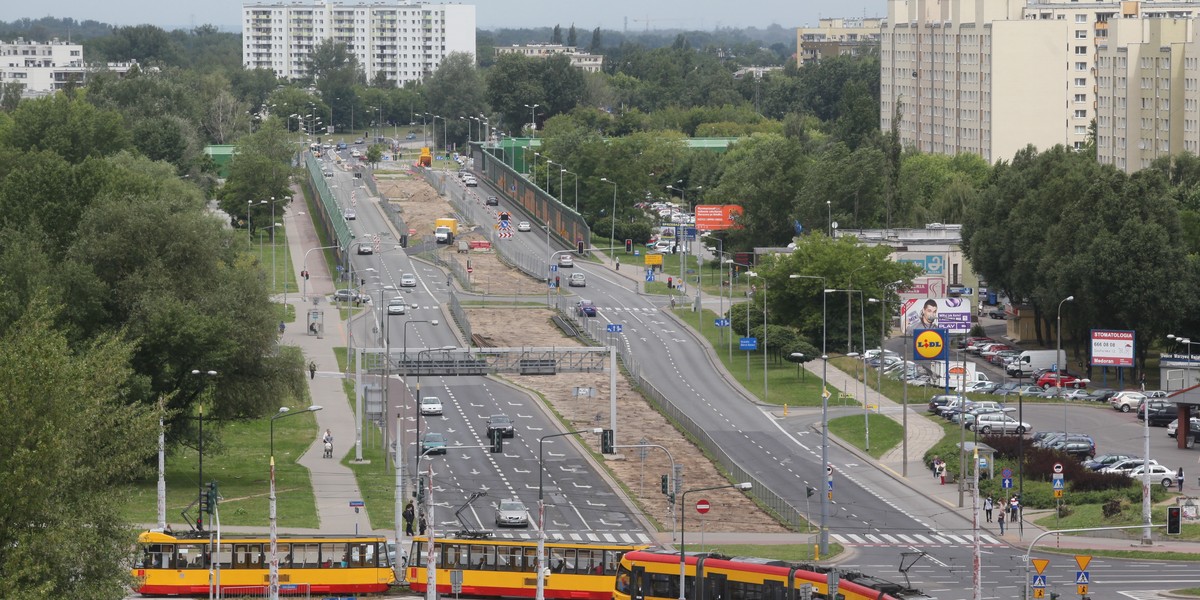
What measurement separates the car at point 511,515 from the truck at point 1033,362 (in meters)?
49.3

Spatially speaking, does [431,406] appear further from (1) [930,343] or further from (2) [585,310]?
(2) [585,310]

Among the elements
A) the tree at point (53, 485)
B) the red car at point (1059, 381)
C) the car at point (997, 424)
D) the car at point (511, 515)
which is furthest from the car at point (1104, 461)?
the tree at point (53, 485)

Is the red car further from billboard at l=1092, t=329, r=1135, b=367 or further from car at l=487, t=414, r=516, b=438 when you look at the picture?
car at l=487, t=414, r=516, b=438

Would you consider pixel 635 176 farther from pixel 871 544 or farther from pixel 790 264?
pixel 871 544

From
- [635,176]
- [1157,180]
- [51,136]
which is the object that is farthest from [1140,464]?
[51,136]

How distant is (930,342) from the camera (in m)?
111

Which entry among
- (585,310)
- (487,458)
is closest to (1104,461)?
(487,458)

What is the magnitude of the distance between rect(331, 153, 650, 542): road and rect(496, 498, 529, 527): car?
2.09 ft

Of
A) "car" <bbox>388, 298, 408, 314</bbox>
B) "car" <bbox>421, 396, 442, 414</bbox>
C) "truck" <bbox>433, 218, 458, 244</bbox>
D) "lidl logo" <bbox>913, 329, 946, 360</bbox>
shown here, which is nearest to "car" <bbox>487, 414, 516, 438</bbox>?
"car" <bbox>421, 396, 442, 414</bbox>

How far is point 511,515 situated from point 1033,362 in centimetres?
5195

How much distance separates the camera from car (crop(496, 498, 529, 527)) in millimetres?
80750

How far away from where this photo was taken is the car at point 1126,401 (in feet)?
352

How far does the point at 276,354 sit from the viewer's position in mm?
92562

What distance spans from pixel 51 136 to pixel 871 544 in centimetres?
11596
